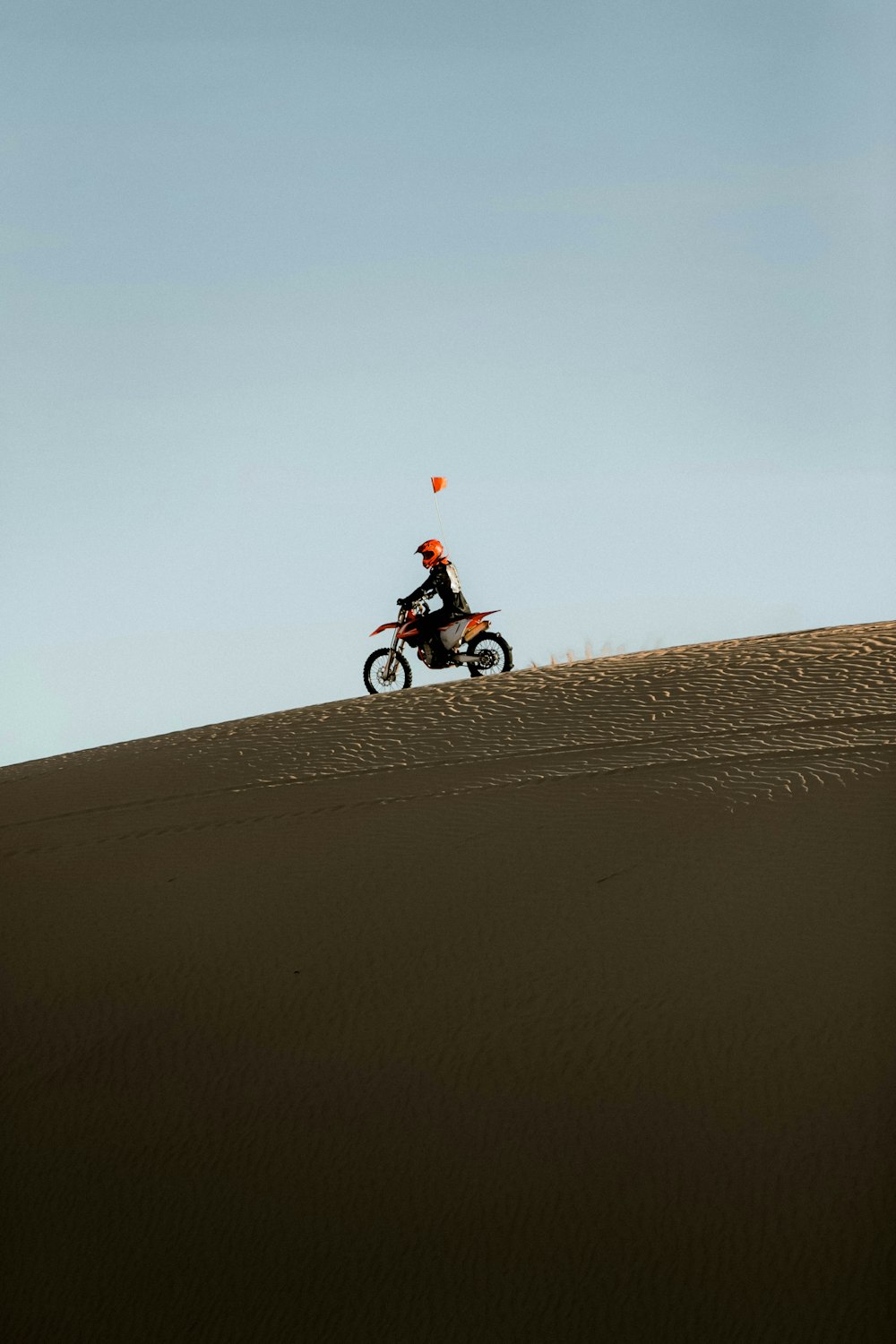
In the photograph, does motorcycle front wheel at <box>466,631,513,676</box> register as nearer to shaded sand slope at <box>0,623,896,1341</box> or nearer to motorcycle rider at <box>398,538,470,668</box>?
motorcycle rider at <box>398,538,470,668</box>

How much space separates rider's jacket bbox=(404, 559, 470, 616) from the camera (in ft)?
19.0

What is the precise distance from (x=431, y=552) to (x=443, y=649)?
1.61 feet

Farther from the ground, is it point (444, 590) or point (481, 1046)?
point (444, 590)

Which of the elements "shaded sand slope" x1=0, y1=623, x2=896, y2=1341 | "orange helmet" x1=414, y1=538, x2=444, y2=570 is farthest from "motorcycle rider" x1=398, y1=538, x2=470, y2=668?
"shaded sand slope" x1=0, y1=623, x2=896, y2=1341

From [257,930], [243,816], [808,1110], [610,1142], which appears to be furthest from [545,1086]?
[243,816]

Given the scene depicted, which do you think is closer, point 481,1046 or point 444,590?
point 481,1046

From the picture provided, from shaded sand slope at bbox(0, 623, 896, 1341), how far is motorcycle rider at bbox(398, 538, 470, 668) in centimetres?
449

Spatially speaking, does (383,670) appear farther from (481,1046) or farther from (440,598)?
(481,1046)

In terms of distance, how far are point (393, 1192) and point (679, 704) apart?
24.7 inches

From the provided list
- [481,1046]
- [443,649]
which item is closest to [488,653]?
[443,649]

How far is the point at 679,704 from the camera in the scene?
51.5 inches

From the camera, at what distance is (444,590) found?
5809mm

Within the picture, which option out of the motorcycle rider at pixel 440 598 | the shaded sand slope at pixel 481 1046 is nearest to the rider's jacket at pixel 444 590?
the motorcycle rider at pixel 440 598

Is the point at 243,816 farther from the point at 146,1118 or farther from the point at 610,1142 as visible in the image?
the point at 610,1142
